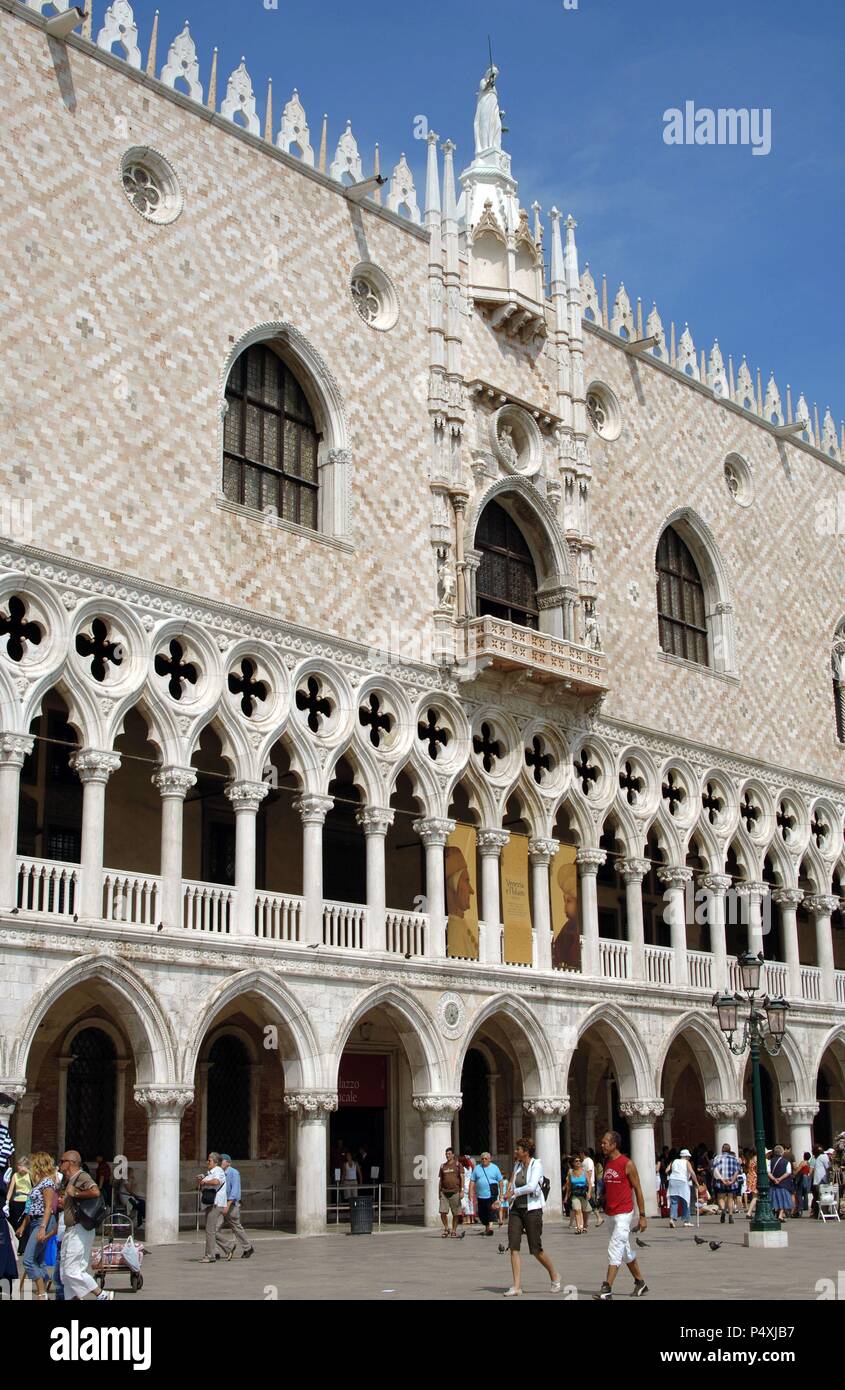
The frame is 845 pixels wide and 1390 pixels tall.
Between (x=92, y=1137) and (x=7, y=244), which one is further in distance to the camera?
(x=92, y=1137)

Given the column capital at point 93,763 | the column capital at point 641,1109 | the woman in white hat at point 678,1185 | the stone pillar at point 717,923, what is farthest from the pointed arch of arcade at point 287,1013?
the stone pillar at point 717,923

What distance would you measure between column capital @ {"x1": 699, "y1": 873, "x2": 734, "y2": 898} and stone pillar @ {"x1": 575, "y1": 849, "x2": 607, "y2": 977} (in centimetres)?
292

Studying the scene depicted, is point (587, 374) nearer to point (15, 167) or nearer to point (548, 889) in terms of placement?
point (548, 889)

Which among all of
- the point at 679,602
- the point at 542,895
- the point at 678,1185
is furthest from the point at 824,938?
the point at 678,1185

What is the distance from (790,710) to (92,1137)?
14635 mm

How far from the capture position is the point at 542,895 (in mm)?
22750

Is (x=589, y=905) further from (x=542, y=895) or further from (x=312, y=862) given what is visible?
(x=312, y=862)

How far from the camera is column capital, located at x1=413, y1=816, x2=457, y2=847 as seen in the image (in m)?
21.3

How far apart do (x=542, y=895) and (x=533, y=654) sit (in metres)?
3.37

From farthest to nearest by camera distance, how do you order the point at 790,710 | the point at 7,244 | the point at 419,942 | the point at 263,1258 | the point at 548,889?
the point at 790,710, the point at 548,889, the point at 419,942, the point at 7,244, the point at 263,1258

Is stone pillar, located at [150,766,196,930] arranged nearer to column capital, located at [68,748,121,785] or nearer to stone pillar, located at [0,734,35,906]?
column capital, located at [68,748,121,785]

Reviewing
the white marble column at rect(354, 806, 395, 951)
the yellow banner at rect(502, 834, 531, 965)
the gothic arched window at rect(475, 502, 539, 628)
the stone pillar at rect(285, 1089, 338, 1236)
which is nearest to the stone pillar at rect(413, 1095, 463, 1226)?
the stone pillar at rect(285, 1089, 338, 1236)
